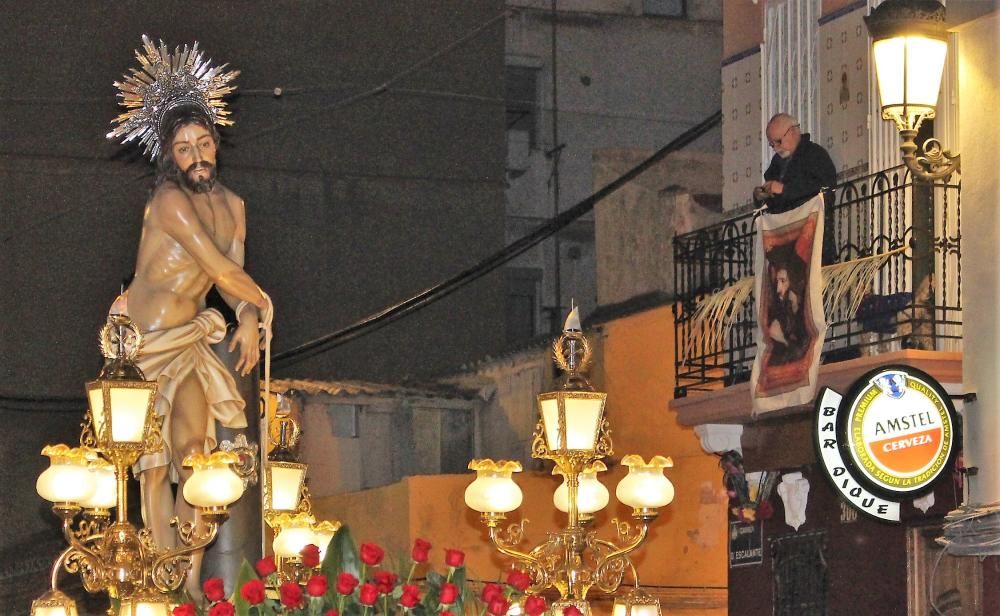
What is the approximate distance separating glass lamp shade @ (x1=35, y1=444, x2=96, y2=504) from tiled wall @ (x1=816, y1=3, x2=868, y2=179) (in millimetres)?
6449

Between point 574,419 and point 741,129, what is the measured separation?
7.01 m

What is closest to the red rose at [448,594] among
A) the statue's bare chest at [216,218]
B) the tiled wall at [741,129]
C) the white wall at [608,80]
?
the statue's bare chest at [216,218]

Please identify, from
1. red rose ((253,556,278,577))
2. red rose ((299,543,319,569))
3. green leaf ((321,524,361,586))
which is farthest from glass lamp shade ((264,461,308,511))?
green leaf ((321,524,361,586))

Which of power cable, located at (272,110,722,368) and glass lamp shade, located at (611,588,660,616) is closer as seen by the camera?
glass lamp shade, located at (611,588,660,616)

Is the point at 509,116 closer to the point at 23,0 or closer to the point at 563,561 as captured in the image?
the point at 23,0

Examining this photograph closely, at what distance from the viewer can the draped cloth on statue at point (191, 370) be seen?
38.3 ft

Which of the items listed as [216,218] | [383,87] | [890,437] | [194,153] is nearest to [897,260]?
[890,437]

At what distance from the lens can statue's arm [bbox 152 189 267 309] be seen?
11.7 m

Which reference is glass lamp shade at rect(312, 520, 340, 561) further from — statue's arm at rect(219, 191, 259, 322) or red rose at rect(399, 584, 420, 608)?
red rose at rect(399, 584, 420, 608)

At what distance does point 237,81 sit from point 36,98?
87.0 inches

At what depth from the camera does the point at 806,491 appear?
15.8 meters

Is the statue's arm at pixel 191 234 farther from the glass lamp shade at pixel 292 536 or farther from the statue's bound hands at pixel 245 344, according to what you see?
the glass lamp shade at pixel 292 536

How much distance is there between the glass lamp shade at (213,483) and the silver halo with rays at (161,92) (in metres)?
2.23

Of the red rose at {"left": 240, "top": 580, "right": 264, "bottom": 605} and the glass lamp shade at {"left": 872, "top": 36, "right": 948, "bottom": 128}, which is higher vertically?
the glass lamp shade at {"left": 872, "top": 36, "right": 948, "bottom": 128}
